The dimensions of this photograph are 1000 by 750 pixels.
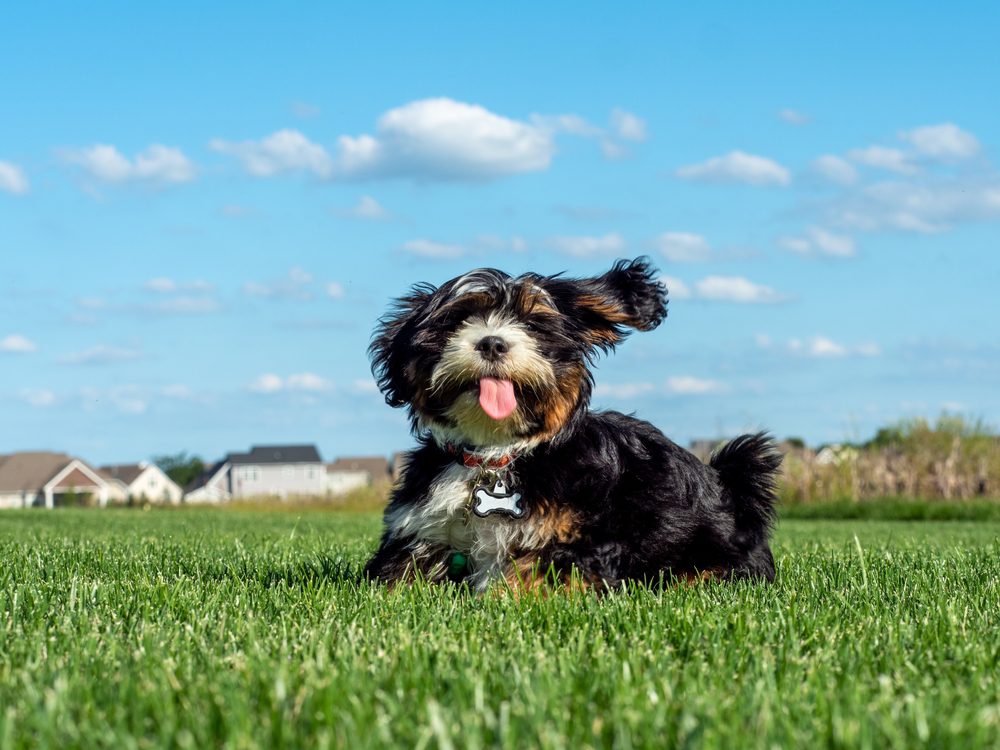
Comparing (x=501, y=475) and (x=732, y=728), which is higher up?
(x=501, y=475)

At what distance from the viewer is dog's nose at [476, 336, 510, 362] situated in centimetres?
451

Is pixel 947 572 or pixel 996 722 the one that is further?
pixel 947 572

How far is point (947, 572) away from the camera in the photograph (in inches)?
235

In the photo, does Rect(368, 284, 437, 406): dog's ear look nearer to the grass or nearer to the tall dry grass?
the grass

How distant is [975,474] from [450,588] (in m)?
24.8

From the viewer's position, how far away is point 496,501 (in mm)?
4758

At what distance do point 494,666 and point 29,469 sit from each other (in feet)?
280

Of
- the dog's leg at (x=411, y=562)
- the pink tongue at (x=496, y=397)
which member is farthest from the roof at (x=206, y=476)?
the pink tongue at (x=496, y=397)

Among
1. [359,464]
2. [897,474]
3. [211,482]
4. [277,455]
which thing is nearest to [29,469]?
[211,482]

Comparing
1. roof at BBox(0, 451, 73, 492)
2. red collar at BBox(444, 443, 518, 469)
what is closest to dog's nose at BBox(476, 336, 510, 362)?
red collar at BBox(444, 443, 518, 469)

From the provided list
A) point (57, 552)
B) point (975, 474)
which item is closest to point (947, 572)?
point (57, 552)

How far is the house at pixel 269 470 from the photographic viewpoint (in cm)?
9631

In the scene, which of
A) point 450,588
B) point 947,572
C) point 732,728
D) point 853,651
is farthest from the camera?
point 947,572

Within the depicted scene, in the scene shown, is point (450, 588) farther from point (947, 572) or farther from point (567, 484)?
point (947, 572)
